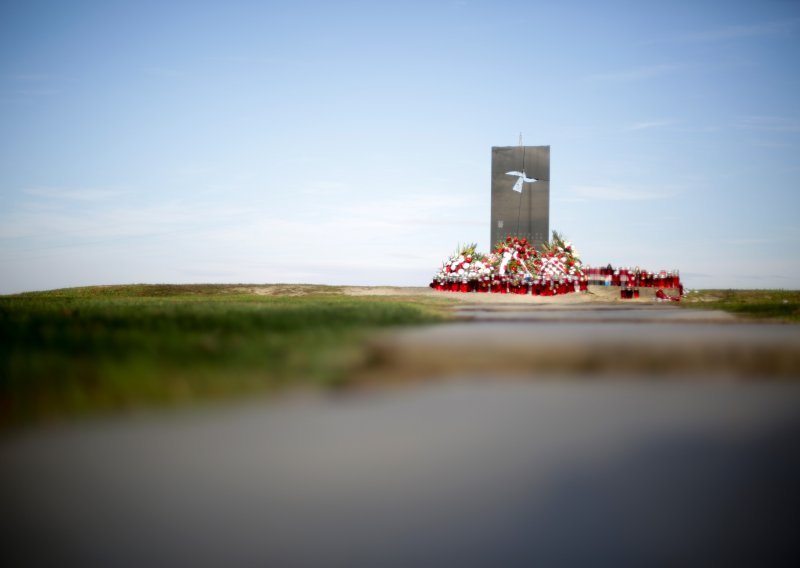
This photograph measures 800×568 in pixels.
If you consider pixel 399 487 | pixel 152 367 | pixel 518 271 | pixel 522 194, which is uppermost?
pixel 522 194

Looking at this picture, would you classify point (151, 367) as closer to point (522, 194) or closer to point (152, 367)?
point (152, 367)

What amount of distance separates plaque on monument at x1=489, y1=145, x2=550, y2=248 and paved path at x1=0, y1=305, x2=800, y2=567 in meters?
15.0

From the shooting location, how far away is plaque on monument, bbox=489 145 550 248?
16562 millimetres

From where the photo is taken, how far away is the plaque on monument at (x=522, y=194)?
652 inches

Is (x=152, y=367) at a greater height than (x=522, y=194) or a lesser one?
lesser

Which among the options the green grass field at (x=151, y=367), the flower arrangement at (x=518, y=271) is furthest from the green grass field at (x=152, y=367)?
the flower arrangement at (x=518, y=271)

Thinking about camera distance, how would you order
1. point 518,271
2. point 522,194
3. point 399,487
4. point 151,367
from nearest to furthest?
point 399,487 < point 151,367 < point 518,271 < point 522,194

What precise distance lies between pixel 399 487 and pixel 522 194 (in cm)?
1567

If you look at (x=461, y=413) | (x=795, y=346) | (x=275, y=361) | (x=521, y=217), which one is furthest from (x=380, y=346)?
(x=521, y=217)

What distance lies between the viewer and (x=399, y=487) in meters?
1.43

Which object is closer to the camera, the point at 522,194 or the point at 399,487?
the point at 399,487

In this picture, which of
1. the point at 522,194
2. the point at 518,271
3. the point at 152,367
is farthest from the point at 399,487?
the point at 522,194

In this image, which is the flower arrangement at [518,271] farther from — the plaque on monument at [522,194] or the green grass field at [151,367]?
the green grass field at [151,367]

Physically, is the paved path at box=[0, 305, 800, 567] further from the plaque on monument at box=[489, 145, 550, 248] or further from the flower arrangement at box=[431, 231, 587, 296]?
the plaque on monument at box=[489, 145, 550, 248]
